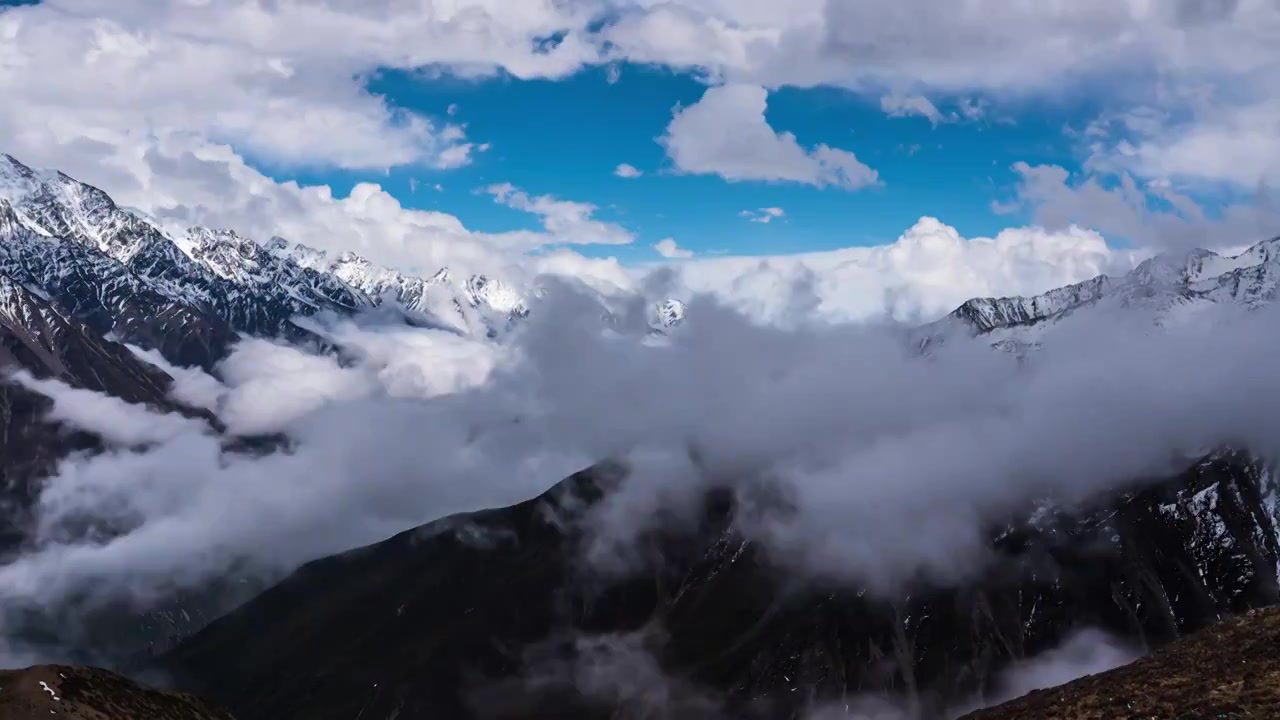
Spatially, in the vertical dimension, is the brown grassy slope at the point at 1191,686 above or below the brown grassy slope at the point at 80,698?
below

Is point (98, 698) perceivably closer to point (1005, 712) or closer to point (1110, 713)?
point (1005, 712)

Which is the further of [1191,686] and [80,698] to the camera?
[80,698]

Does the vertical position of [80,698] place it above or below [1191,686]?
above

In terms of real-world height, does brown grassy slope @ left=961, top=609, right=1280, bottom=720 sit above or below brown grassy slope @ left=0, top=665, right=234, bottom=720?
below

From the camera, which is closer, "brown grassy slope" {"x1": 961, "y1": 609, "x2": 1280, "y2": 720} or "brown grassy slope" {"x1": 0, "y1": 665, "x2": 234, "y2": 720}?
"brown grassy slope" {"x1": 961, "y1": 609, "x2": 1280, "y2": 720}

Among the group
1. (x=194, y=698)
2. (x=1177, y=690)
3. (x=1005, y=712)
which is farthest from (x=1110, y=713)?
(x=194, y=698)
